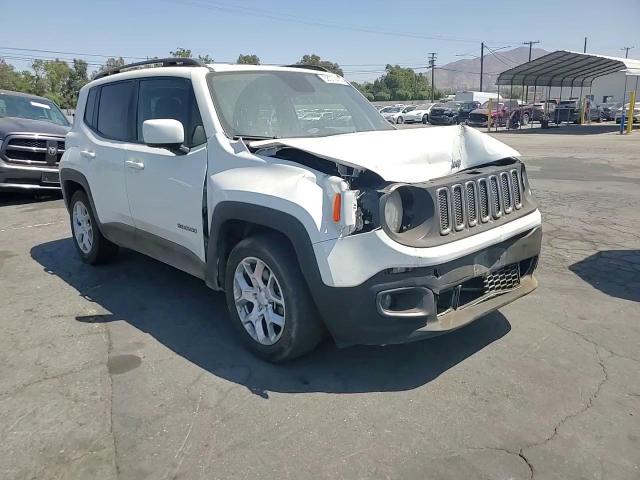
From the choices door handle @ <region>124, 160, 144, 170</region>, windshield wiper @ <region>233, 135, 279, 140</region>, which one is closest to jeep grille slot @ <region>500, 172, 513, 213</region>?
windshield wiper @ <region>233, 135, 279, 140</region>

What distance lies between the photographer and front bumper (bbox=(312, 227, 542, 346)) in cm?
296

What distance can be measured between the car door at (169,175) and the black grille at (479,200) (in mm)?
1702

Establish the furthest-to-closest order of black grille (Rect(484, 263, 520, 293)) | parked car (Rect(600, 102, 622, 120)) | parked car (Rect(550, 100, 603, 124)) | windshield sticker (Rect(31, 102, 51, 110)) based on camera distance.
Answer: parked car (Rect(600, 102, 622, 120)) → parked car (Rect(550, 100, 603, 124)) → windshield sticker (Rect(31, 102, 51, 110)) → black grille (Rect(484, 263, 520, 293))

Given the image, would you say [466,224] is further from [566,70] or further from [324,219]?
[566,70]

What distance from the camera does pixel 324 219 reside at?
298cm

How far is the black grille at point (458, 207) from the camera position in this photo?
3244mm

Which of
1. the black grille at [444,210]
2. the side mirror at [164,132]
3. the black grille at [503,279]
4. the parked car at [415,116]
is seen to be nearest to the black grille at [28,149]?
the side mirror at [164,132]

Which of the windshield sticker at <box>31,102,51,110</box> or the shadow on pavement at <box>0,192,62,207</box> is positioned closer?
the shadow on pavement at <box>0,192,62,207</box>

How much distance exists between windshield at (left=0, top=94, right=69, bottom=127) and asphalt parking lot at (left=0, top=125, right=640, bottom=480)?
6.50 m

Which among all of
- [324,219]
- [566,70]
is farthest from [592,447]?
[566,70]

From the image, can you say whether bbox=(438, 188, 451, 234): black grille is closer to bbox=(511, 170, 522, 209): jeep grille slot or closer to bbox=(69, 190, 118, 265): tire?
bbox=(511, 170, 522, 209): jeep grille slot

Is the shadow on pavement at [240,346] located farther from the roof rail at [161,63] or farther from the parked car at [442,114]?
the parked car at [442,114]

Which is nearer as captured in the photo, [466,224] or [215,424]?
[215,424]

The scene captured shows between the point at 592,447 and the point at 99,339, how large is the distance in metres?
3.31
